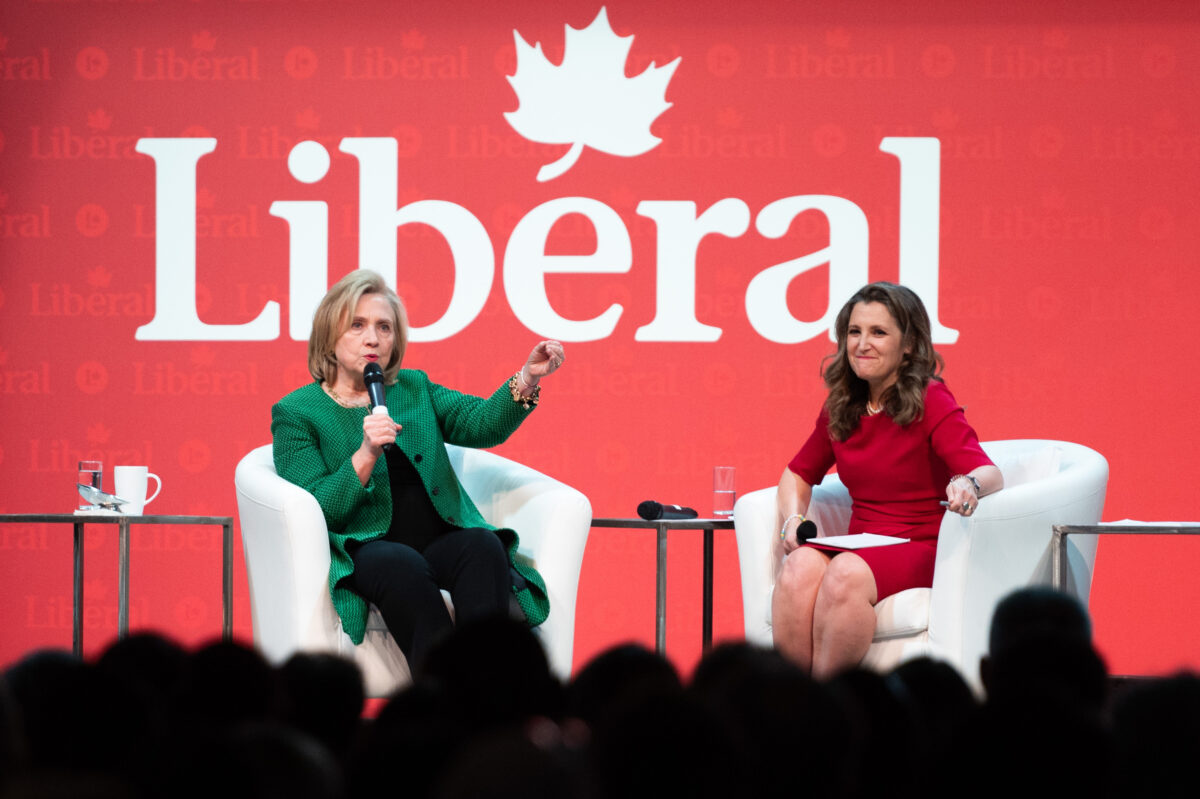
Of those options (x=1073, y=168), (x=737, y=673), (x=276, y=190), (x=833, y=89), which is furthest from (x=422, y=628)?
(x=1073, y=168)

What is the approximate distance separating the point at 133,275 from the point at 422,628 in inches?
93.4

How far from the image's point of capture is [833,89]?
427 cm

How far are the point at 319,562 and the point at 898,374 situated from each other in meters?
1.44

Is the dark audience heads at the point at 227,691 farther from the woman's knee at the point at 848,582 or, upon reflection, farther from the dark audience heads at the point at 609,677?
the woman's knee at the point at 848,582

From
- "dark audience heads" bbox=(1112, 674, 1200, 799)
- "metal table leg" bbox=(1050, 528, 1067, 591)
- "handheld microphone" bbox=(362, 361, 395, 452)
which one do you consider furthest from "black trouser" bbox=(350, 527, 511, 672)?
"dark audience heads" bbox=(1112, 674, 1200, 799)

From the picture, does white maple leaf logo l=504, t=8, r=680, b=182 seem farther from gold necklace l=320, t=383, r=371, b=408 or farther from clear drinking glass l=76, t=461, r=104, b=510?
clear drinking glass l=76, t=461, r=104, b=510

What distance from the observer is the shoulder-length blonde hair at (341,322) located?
10.0ft

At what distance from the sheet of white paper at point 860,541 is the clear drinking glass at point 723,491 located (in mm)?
601

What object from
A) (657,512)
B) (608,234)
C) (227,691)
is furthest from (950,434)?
(227,691)

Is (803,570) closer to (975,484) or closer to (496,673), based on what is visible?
(975,484)

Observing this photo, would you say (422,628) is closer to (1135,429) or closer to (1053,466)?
(1053,466)

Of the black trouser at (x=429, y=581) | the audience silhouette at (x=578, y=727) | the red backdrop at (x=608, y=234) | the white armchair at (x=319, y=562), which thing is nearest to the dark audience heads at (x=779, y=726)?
the audience silhouette at (x=578, y=727)

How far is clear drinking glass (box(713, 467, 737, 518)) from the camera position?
3.48 metres

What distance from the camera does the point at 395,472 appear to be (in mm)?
3023
